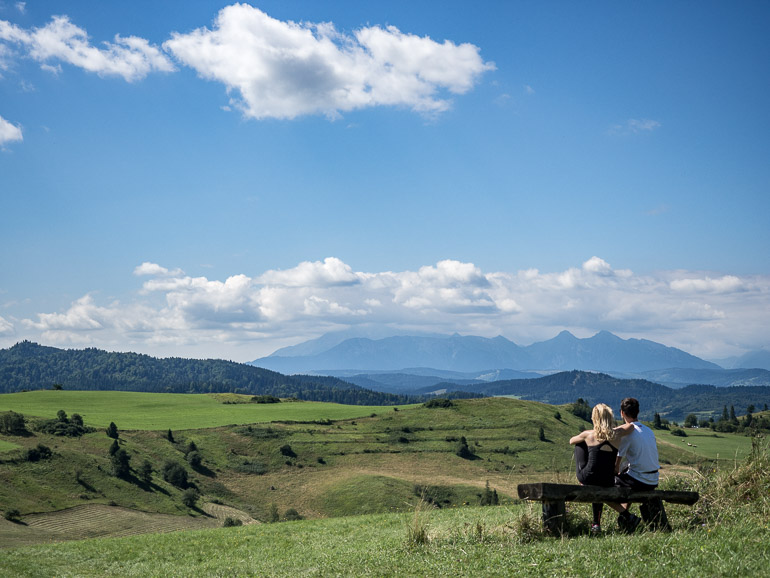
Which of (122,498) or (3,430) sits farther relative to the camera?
(3,430)

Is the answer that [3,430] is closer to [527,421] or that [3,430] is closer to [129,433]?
[129,433]

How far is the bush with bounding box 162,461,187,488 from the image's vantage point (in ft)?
299

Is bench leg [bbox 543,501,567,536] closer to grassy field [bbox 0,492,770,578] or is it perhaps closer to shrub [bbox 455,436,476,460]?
grassy field [bbox 0,492,770,578]

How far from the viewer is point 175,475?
9175cm

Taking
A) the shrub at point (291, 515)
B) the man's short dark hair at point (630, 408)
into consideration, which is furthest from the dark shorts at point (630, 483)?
the shrub at point (291, 515)

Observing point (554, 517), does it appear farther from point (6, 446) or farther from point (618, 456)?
point (6, 446)

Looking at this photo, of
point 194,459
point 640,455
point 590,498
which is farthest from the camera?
point 194,459

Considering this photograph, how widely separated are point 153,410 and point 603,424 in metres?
172

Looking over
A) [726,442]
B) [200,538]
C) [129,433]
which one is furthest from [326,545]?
[726,442]

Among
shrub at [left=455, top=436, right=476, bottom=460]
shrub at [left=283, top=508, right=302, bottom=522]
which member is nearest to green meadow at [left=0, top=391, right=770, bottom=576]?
shrub at [left=283, top=508, right=302, bottom=522]

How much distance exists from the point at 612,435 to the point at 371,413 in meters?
166

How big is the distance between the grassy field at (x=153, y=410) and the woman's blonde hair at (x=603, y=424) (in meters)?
128

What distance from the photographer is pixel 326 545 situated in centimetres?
2039

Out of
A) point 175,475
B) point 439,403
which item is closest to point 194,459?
point 175,475
